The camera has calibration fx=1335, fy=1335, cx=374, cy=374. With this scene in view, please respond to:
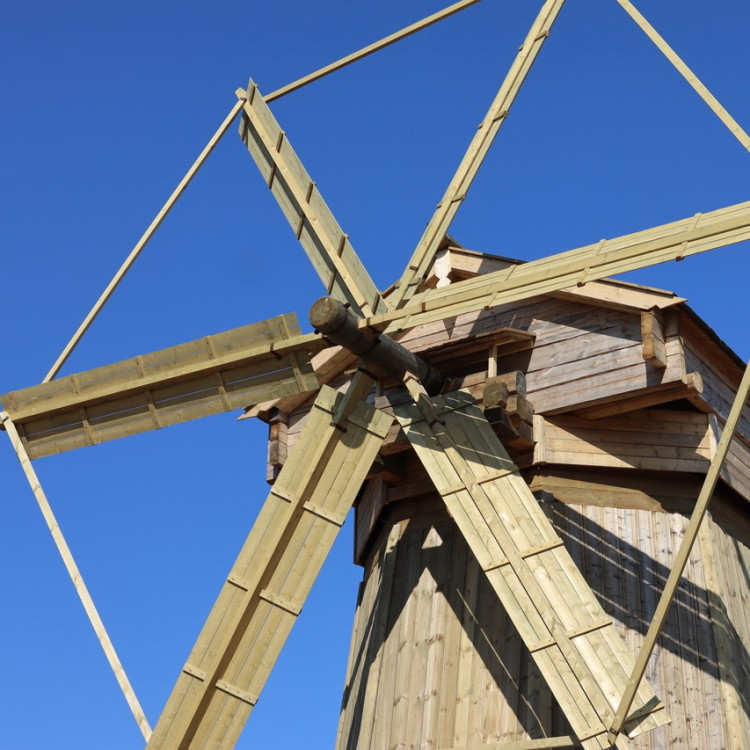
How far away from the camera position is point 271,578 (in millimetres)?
8852

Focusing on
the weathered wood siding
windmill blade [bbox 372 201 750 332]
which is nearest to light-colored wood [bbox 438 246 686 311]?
windmill blade [bbox 372 201 750 332]

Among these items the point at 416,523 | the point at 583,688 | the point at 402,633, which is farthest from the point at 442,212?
the point at 583,688

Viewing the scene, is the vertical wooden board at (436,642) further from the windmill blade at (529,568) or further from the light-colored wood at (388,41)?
the light-colored wood at (388,41)

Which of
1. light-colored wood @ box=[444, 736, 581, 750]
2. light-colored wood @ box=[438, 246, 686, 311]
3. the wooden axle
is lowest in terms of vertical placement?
light-colored wood @ box=[444, 736, 581, 750]

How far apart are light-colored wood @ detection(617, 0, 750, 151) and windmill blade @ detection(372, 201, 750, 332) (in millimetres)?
877

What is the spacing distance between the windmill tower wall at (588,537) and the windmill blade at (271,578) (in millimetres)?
984

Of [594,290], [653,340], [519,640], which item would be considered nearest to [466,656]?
[519,640]

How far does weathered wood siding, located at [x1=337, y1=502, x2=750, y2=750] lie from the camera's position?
840 cm

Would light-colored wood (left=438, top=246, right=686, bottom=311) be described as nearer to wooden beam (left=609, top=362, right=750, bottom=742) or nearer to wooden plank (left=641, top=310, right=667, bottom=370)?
wooden plank (left=641, top=310, right=667, bottom=370)

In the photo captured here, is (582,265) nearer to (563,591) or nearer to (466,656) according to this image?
(563,591)

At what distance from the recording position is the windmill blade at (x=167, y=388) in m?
9.14

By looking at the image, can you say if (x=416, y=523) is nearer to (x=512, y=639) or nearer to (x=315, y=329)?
(x=512, y=639)

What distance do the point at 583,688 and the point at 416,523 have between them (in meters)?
2.57

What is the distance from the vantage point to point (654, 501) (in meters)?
9.27
